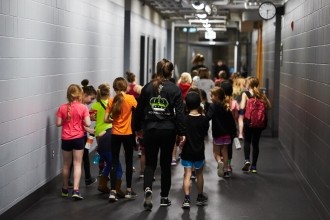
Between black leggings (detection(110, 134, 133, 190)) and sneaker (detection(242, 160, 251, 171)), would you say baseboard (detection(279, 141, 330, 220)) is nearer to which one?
sneaker (detection(242, 160, 251, 171))

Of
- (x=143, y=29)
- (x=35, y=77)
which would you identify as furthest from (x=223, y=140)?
(x=143, y=29)

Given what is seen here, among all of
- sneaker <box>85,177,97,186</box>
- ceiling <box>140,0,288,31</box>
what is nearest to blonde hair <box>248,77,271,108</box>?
sneaker <box>85,177,97,186</box>

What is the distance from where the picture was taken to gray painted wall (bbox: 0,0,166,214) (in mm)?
6285

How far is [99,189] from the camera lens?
7824mm

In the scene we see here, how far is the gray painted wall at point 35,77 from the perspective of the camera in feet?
20.6

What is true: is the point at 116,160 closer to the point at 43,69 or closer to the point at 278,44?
the point at 43,69

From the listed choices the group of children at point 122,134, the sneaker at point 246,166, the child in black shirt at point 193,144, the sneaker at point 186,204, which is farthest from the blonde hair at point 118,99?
the sneaker at point 246,166

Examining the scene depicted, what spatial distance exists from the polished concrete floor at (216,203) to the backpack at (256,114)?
0.75m

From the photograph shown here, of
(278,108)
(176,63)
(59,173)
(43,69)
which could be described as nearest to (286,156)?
(278,108)

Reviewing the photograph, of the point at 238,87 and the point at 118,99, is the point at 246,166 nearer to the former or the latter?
the point at 118,99

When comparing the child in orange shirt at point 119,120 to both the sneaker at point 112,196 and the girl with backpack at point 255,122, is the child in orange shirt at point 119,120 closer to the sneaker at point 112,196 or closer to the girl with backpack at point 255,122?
the sneaker at point 112,196

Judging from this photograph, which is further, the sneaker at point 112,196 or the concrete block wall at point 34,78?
the sneaker at point 112,196

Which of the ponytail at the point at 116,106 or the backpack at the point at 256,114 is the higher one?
the ponytail at the point at 116,106

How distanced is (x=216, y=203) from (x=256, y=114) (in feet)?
7.46
